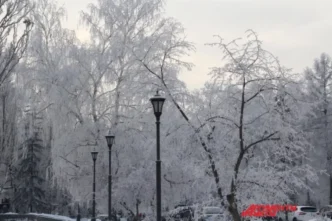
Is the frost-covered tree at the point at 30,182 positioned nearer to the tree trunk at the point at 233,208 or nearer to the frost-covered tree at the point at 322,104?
the frost-covered tree at the point at 322,104

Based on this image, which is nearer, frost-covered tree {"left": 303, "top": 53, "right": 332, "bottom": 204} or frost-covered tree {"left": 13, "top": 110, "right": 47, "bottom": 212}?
frost-covered tree {"left": 303, "top": 53, "right": 332, "bottom": 204}

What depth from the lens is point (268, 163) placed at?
1584cm

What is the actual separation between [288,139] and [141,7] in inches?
596

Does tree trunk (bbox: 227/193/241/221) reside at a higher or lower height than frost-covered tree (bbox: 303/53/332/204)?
lower

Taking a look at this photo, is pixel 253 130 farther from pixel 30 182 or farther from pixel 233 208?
pixel 30 182

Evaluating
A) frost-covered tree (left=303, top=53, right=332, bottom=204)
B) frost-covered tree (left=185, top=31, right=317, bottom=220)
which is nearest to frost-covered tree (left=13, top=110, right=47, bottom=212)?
frost-covered tree (left=303, top=53, right=332, bottom=204)

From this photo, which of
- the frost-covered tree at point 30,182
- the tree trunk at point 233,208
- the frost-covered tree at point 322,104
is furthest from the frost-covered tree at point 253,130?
the frost-covered tree at point 30,182

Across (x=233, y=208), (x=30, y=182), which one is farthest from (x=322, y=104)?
(x=233, y=208)

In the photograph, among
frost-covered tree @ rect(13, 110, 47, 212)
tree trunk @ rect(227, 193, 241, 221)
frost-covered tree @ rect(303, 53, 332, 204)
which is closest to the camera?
tree trunk @ rect(227, 193, 241, 221)

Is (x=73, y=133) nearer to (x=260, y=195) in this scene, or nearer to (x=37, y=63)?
(x=37, y=63)

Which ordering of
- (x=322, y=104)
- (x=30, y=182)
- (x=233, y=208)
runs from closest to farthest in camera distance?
(x=233, y=208) → (x=322, y=104) → (x=30, y=182)

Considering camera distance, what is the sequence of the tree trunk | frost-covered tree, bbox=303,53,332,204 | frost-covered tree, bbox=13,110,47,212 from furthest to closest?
frost-covered tree, bbox=13,110,47,212
frost-covered tree, bbox=303,53,332,204
the tree trunk

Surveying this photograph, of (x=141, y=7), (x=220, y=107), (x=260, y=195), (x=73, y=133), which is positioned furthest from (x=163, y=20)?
(x=260, y=195)

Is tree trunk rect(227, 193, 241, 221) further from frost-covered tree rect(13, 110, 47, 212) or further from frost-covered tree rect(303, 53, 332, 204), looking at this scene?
frost-covered tree rect(13, 110, 47, 212)
